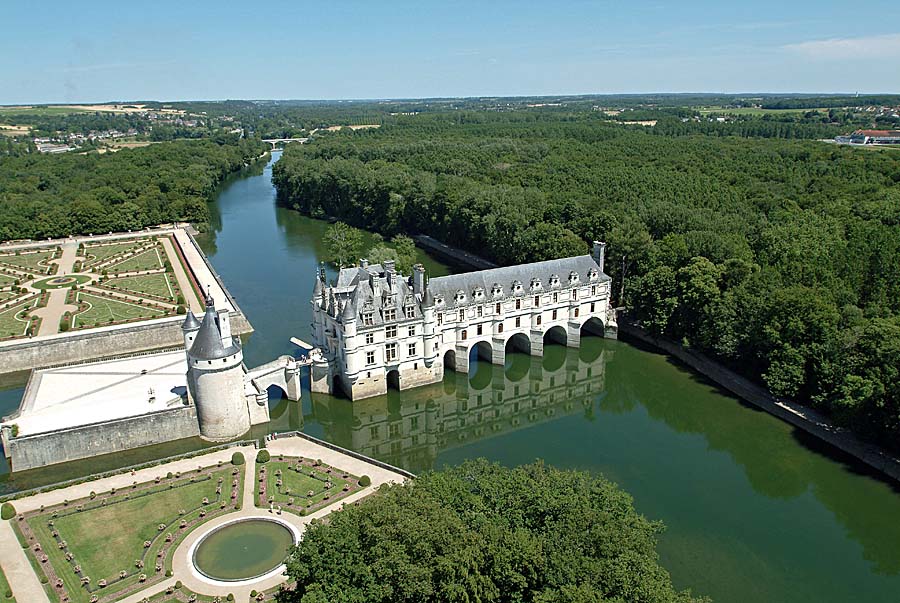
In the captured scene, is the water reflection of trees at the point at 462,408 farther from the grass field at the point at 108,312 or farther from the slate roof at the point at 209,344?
the grass field at the point at 108,312

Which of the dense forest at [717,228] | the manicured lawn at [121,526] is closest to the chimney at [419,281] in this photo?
the manicured lawn at [121,526]

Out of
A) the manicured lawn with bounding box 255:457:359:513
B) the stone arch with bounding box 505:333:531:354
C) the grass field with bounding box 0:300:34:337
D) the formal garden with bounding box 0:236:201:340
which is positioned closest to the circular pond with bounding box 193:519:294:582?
the manicured lawn with bounding box 255:457:359:513

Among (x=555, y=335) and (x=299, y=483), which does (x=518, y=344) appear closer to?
(x=555, y=335)

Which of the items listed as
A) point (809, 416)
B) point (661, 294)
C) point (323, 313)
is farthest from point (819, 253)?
point (323, 313)

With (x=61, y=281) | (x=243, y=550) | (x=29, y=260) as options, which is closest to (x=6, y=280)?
(x=61, y=281)

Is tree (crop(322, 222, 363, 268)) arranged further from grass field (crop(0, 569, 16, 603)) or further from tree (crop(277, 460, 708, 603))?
tree (crop(277, 460, 708, 603))
